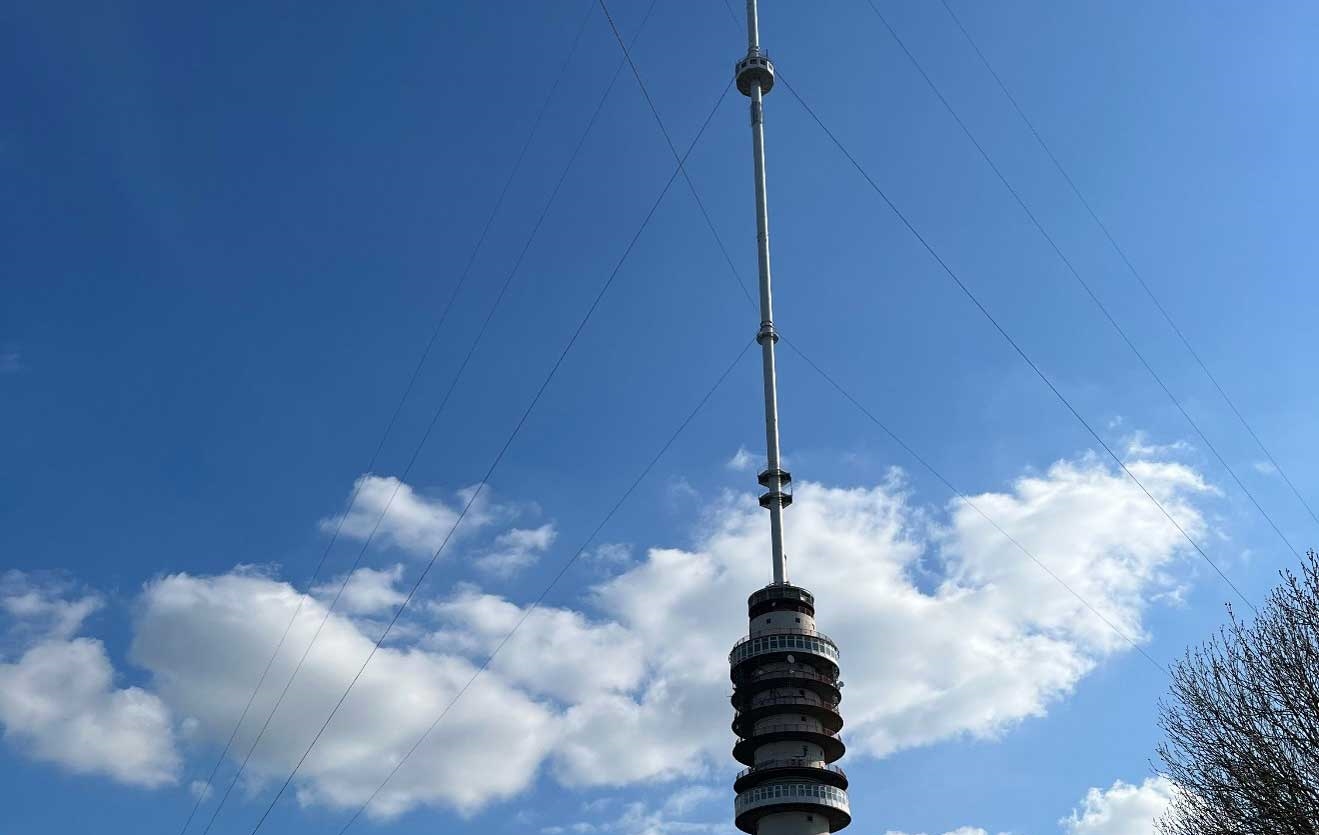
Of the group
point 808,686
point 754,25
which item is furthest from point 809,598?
point 754,25

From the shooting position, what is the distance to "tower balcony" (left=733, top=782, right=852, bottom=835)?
300 ft

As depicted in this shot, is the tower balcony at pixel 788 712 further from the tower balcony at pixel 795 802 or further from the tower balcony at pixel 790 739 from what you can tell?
the tower balcony at pixel 795 802

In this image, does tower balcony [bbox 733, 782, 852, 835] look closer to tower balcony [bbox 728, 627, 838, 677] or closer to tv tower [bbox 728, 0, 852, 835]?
tv tower [bbox 728, 0, 852, 835]

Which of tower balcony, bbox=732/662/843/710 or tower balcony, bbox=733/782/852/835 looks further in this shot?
tower balcony, bbox=732/662/843/710

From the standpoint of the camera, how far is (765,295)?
332ft

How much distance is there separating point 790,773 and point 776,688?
673 cm

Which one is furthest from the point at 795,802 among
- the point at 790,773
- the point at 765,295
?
the point at 765,295

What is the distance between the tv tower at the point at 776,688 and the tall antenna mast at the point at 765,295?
8cm

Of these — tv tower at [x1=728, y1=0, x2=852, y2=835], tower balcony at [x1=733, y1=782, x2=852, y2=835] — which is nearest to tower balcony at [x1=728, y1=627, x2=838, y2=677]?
tv tower at [x1=728, y1=0, x2=852, y2=835]

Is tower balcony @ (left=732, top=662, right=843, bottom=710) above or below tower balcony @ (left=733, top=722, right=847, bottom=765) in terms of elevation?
above

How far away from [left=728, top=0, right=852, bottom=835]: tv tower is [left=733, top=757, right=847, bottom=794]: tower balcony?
0.07 metres

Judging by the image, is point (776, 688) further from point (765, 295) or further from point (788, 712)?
point (765, 295)

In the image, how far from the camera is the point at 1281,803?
45.2 m

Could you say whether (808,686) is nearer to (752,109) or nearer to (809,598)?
(809,598)
